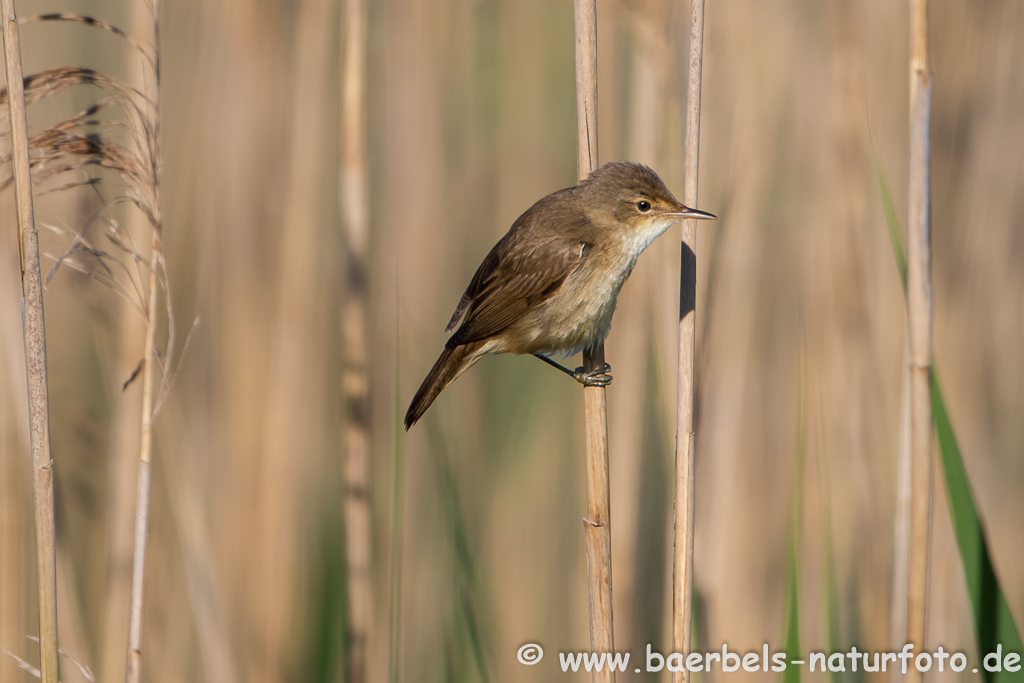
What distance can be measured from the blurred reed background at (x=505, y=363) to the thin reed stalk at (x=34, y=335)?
824 mm

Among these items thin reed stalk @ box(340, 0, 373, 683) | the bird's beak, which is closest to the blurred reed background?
thin reed stalk @ box(340, 0, 373, 683)

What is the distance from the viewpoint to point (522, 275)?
2.32 meters

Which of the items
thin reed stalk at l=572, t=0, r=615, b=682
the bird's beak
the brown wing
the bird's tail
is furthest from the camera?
the brown wing

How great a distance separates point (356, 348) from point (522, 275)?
1.69 ft

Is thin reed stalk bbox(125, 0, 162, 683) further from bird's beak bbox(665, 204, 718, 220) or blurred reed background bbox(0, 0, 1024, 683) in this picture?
bird's beak bbox(665, 204, 718, 220)

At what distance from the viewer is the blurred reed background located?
95.1 inches

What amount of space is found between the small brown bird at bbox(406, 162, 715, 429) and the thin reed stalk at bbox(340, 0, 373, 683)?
11.1 inches

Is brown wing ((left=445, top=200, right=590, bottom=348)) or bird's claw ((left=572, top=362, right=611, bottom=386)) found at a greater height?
brown wing ((left=445, top=200, right=590, bottom=348))

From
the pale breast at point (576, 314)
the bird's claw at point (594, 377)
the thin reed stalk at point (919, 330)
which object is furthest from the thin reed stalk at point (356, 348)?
the thin reed stalk at point (919, 330)

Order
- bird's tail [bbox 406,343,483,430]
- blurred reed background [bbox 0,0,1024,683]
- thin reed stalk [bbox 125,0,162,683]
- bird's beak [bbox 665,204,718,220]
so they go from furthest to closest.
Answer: blurred reed background [bbox 0,0,1024,683], bird's tail [bbox 406,343,483,430], bird's beak [bbox 665,204,718,220], thin reed stalk [bbox 125,0,162,683]

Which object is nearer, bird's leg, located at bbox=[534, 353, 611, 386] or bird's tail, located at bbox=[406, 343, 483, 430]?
bird's leg, located at bbox=[534, 353, 611, 386]

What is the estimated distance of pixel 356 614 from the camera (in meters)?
2.30

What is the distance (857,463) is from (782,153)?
1.05m

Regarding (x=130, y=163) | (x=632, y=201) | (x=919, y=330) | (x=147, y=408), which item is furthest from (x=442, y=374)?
(x=919, y=330)
